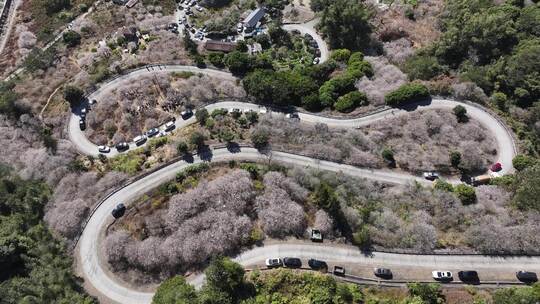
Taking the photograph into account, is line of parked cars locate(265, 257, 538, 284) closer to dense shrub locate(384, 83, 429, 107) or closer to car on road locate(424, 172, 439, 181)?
car on road locate(424, 172, 439, 181)

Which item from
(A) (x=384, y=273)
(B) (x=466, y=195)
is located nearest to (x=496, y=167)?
(B) (x=466, y=195)

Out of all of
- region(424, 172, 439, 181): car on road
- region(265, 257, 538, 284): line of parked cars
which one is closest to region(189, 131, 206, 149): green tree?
region(265, 257, 538, 284): line of parked cars

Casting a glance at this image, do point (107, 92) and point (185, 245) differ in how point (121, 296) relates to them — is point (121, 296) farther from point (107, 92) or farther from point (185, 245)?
point (107, 92)

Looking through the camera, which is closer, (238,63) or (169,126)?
(169,126)

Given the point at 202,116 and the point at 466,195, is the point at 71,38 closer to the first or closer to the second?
the point at 202,116

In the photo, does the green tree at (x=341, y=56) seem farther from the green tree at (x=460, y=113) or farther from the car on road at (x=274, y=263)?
the car on road at (x=274, y=263)

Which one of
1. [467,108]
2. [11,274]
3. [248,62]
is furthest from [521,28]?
[11,274]
